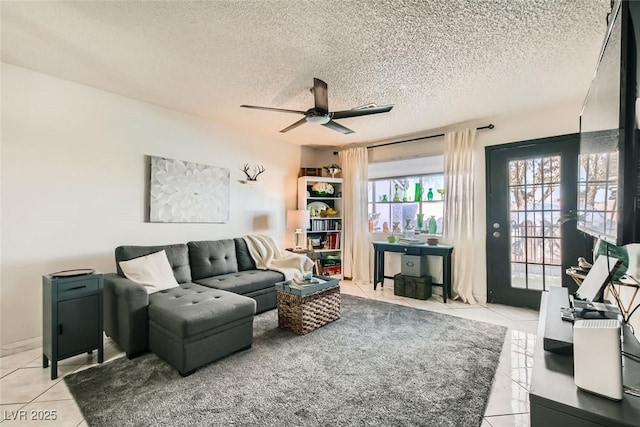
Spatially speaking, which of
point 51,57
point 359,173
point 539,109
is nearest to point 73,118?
point 51,57

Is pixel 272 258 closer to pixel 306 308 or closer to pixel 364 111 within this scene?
pixel 306 308

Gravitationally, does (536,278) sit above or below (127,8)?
below

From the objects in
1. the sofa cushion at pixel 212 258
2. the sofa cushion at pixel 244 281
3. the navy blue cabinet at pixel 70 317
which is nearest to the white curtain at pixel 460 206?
the sofa cushion at pixel 244 281

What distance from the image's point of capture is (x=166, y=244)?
336 centimetres

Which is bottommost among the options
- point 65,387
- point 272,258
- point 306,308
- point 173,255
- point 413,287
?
point 65,387

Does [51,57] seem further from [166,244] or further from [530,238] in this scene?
[530,238]

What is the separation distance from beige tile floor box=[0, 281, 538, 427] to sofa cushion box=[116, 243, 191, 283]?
2.55ft

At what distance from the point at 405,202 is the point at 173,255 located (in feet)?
11.3

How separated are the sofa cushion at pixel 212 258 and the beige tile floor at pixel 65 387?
103 centimetres

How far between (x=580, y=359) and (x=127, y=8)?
2.78 meters

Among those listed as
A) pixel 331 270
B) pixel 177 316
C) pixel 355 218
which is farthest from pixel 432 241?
pixel 177 316

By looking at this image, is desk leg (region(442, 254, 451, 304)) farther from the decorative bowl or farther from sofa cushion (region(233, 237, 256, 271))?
sofa cushion (region(233, 237, 256, 271))

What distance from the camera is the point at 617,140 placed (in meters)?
0.92

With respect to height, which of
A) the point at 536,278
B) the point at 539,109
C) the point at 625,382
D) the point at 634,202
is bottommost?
the point at 536,278
